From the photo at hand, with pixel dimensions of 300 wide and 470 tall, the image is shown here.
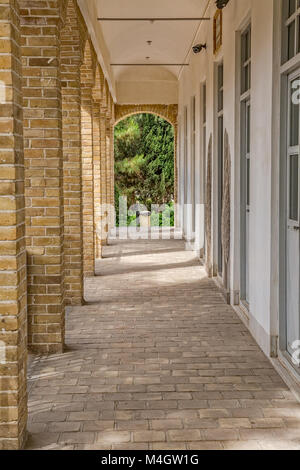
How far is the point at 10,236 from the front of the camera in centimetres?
329

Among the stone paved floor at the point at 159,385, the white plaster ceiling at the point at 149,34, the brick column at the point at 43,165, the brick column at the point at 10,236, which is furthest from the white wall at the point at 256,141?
the white plaster ceiling at the point at 149,34

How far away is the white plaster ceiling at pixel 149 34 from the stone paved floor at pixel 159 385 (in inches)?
→ 215

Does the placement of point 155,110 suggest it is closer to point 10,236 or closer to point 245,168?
point 245,168

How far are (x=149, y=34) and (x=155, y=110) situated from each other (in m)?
6.38

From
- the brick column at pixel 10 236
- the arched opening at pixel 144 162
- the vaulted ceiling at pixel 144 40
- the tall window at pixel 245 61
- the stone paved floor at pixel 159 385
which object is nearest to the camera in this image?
the brick column at pixel 10 236

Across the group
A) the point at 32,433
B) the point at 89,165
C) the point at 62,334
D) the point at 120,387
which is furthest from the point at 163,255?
the point at 32,433

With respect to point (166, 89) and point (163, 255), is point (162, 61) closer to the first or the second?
point (166, 89)

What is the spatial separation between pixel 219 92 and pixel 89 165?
87.9 inches

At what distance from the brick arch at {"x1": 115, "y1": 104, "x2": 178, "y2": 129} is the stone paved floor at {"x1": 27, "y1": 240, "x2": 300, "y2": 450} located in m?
12.5

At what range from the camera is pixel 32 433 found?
3.71 metres

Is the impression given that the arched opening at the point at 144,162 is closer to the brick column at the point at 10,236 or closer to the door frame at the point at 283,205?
the door frame at the point at 283,205

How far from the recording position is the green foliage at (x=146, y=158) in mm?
Result: 26266

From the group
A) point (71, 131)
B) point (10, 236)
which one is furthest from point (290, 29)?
point (71, 131)
